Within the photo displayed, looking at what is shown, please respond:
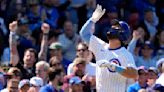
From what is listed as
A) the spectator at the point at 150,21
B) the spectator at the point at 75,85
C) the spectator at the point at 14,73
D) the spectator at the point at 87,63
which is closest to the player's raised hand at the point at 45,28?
the spectator at the point at 87,63

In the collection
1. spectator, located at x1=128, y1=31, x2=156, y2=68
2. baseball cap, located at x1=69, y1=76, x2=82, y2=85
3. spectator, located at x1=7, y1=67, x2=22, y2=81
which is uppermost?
spectator, located at x1=128, y1=31, x2=156, y2=68

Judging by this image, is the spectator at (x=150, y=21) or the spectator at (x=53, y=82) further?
the spectator at (x=150, y=21)

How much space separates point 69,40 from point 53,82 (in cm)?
345

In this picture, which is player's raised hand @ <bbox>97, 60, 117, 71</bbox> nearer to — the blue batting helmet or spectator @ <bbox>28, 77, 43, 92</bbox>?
the blue batting helmet

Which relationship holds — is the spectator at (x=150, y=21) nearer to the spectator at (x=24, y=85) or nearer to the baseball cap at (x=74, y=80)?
the baseball cap at (x=74, y=80)

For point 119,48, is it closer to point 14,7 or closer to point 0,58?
point 0,58

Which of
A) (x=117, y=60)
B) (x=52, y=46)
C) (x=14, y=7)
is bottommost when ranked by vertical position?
(x=117, y=60)

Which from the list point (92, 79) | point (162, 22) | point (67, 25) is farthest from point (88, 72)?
point (162, 22)

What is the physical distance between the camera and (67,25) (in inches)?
571

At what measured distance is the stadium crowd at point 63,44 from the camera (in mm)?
11023

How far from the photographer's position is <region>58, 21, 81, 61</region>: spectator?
14.1 metres

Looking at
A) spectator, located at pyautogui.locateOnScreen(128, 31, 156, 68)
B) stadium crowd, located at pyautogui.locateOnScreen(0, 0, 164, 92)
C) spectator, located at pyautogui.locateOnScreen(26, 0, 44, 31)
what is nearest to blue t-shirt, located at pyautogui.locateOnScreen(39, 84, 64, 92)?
stadium crowd, located at pyautogui.locateOnScreen(0, 0, 164, 92)

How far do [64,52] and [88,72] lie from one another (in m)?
2.51

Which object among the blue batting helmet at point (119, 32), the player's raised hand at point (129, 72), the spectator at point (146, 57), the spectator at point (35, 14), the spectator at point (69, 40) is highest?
the spectator at point (35, 14)
